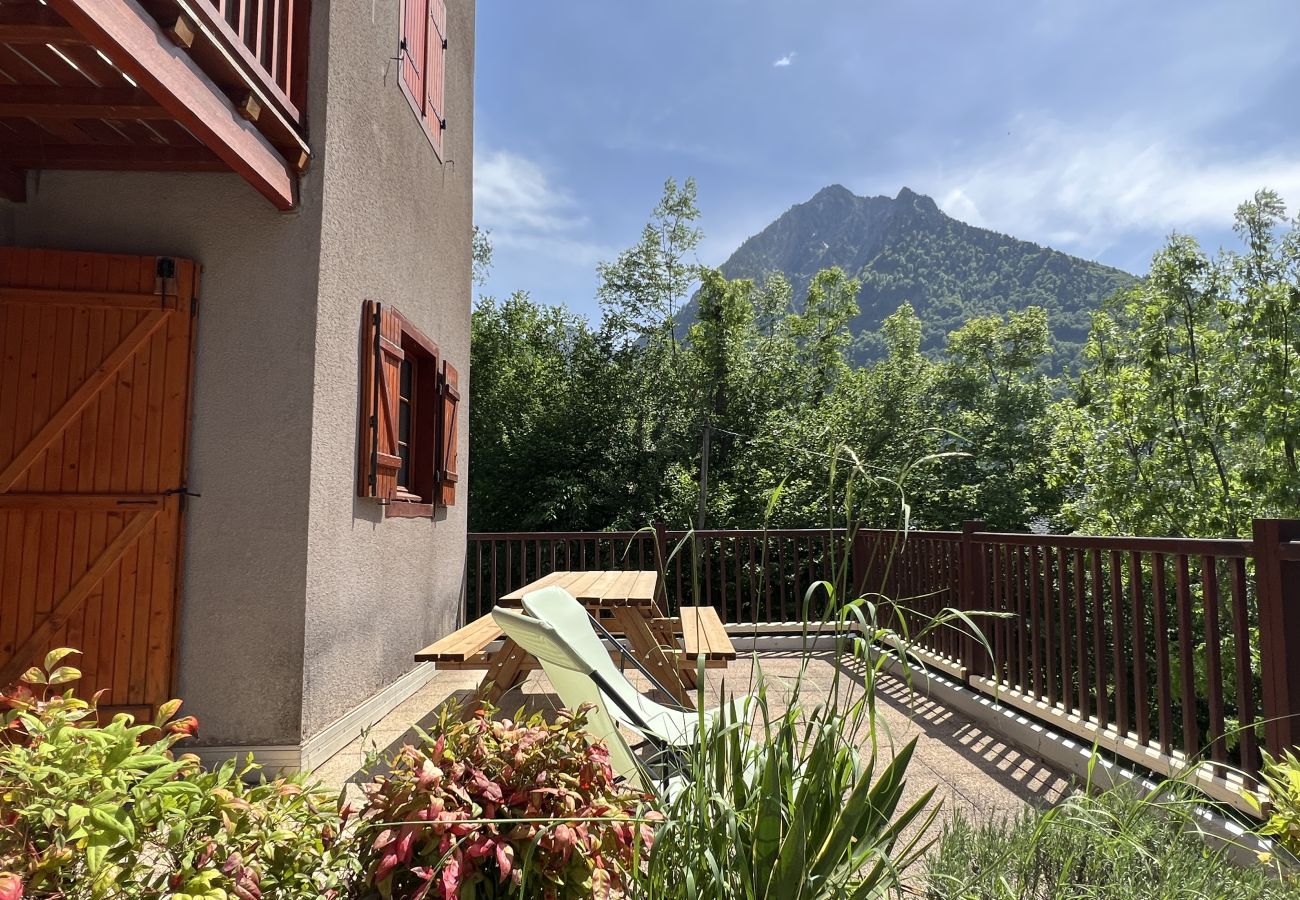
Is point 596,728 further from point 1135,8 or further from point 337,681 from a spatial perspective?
point 1135,8

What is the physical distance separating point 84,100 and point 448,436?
2.99 m

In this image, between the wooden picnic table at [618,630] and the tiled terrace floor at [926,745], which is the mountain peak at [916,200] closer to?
the tiled terrace floor at [926,745]

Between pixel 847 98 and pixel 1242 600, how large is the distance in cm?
1978

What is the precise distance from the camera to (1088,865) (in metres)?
1.39

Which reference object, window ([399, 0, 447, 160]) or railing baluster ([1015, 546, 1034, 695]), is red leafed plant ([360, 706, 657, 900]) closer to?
railing baluster ([1015, 546, 1034, 695])

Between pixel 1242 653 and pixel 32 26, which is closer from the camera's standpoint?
pixel 32 26

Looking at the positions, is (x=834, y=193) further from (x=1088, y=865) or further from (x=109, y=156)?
(x=1088, y=865)

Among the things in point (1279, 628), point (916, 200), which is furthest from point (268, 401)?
point (916, 200)

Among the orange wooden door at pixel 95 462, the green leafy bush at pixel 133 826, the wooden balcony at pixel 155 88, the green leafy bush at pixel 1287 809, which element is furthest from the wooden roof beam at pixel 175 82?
the green leafy bush at pixel 1287 809

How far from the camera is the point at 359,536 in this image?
381 cm

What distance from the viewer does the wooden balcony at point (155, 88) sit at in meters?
2.17

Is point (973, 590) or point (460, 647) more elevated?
point (973, 590)

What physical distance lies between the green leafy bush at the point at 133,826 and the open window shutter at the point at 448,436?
3972mm

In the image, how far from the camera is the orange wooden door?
304 cm
